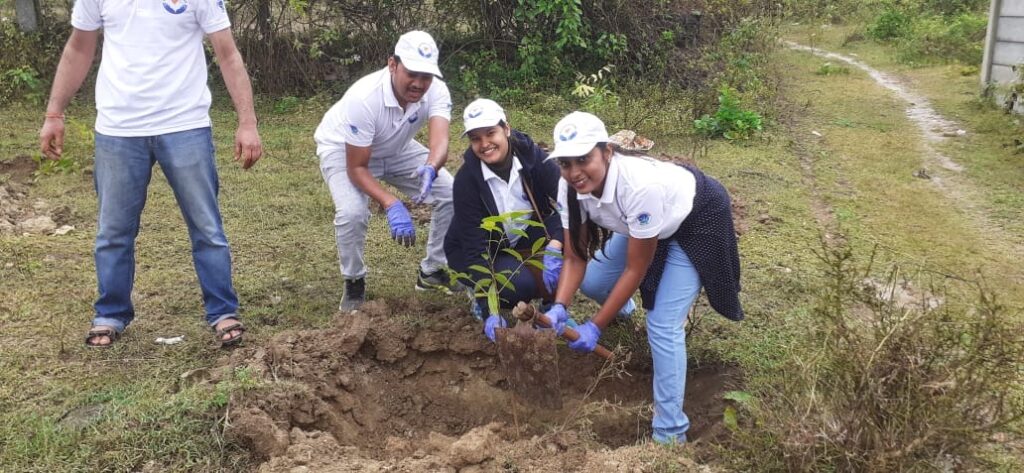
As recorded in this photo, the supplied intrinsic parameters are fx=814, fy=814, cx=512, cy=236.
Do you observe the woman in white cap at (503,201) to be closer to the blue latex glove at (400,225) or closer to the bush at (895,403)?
the blue latex glove at (400,225)

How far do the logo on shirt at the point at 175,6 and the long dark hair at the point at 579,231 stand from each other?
175 centimetres

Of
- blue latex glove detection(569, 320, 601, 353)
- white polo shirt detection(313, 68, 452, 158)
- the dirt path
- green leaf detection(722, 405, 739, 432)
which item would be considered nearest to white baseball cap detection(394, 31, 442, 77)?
white polo shirt detection(313, 68, 452, 158)

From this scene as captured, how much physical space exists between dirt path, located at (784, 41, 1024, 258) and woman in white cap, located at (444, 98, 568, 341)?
3.24 metres

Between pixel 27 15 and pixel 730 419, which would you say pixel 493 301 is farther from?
pixel 27 15

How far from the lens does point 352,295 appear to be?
13.8ft

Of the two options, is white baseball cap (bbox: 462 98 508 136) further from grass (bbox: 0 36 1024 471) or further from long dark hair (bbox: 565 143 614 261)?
grass (bbox: 0 36 1024 471)

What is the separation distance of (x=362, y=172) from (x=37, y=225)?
2754mm

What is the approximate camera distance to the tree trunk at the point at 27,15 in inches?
366

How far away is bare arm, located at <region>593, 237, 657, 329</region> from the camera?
2.99 meters

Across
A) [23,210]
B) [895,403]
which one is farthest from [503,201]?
[23,210]

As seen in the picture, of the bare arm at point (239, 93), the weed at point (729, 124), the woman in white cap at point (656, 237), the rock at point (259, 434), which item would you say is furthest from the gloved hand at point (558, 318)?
the weed at point (729, 124)

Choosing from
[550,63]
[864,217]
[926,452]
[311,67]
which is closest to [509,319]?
[926,452]

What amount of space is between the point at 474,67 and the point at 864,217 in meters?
4.97

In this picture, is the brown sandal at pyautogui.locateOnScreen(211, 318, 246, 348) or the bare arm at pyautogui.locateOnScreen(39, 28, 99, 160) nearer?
the bare arm at pyautogui.locateOnScreen(39, 28, 99, 160)
